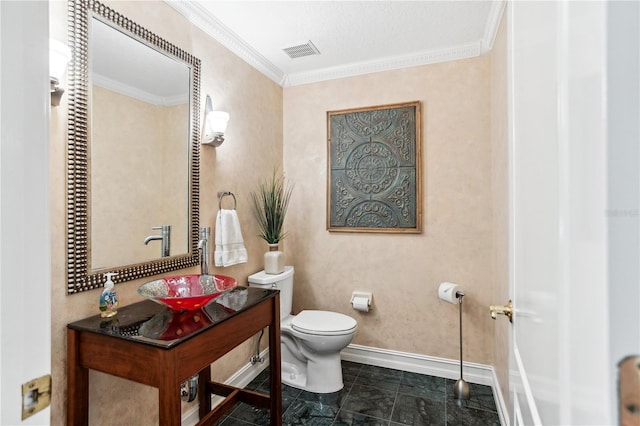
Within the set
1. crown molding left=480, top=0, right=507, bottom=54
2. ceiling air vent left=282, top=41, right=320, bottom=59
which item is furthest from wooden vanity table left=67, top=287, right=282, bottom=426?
crown molding left=480, top=0, right=507, bottom=54

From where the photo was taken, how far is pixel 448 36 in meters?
2.28

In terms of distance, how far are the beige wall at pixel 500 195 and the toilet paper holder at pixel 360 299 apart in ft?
2.92

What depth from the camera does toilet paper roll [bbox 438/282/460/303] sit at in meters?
2.31

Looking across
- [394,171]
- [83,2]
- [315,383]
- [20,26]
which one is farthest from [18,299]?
[394,171]

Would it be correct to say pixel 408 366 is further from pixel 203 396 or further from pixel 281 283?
pixel 203 396

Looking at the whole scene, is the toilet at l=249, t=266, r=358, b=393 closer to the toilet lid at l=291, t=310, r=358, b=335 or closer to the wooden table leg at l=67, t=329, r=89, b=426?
the toilet lid at l=291, t=310, r=358, b=335

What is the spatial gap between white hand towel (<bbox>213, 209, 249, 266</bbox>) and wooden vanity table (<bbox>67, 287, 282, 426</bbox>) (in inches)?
18.8

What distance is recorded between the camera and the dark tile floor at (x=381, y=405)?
1973 millimetres

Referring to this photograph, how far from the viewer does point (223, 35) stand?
215 cm

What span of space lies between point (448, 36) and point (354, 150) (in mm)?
1024

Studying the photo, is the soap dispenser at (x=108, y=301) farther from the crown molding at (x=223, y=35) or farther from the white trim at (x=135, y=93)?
the crown molding at (x=223, y=35)

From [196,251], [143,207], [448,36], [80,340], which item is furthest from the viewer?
[448,36]

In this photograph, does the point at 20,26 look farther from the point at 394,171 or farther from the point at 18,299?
the point at 394,171

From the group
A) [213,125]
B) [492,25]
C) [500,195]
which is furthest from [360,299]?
[492,25]
